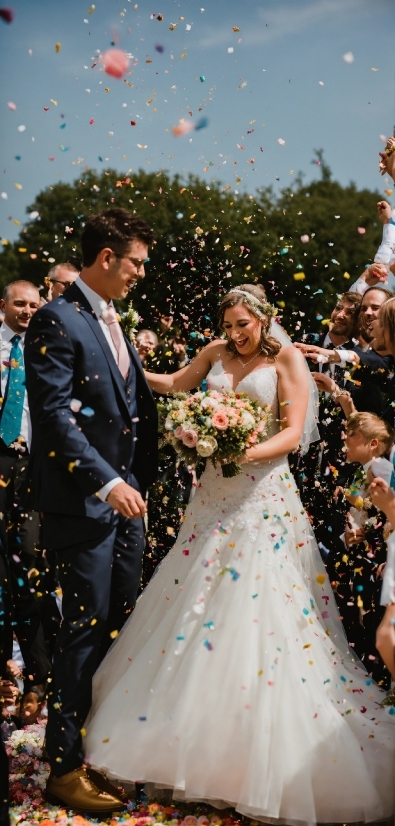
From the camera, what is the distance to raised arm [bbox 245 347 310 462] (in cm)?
473

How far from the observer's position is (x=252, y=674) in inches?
159

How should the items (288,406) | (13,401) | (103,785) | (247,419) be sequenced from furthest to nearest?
(13,401) < (288,406) < (247,419) < (103,785)

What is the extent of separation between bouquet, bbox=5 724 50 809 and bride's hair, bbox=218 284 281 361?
2.52 m

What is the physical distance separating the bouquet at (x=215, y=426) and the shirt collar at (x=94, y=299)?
2.24ft

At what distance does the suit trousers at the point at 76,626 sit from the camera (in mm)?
4023

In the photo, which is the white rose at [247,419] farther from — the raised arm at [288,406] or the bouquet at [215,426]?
the raised arm at [288,406]

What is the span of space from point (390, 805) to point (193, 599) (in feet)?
4.15

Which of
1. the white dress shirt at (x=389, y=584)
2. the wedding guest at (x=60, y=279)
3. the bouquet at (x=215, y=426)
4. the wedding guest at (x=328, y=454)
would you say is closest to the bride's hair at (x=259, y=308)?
the bouquet at (x=215, y=426)

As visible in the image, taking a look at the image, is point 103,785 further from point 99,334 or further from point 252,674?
point 99,334

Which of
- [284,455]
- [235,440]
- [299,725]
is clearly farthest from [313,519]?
[299,725]

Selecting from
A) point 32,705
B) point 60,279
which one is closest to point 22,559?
point 32,705

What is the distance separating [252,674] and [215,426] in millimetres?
1200

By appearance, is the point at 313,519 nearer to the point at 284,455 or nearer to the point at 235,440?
the point at 284,455

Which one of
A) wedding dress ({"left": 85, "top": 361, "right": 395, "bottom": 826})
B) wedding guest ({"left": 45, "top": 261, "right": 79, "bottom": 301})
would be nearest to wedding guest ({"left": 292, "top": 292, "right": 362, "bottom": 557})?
wedding dress ({"left": 85, "top": 361, "right": 395, "bottom": 826})
